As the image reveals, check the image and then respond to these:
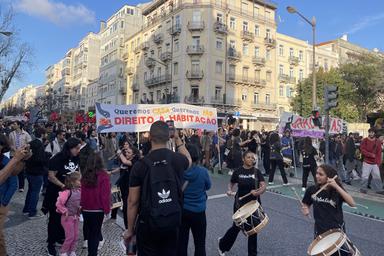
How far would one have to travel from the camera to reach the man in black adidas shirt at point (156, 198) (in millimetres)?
3262

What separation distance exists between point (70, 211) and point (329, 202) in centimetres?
363

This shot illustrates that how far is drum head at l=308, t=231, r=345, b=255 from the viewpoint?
161 inches

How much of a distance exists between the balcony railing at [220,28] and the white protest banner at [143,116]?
33997mm

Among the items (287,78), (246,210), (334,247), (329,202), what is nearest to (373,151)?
(246,210)

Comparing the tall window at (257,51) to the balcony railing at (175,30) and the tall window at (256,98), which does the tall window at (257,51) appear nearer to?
the tall window at (256,98)

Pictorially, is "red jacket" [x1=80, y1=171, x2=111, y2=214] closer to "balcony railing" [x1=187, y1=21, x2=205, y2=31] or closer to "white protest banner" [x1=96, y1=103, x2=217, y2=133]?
"white protest banner" [x1=96, y1=103, x2=217, y2=133]

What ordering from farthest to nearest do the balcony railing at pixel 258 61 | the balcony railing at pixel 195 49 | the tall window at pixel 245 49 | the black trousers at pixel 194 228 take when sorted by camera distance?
the balcony railing at pixel 258 61
the tall window at pixel 245 49
the balcony railing at pixel 195 49
the black trousers at pixel 194 228

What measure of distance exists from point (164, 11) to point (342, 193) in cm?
5123

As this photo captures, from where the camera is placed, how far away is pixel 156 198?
325cm

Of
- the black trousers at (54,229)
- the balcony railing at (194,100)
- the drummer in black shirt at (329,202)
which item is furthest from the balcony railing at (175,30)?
the drummer in black shirt at (329,202)

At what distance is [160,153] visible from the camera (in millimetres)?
3410

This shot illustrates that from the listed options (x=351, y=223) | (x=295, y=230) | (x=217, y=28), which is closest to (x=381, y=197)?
(x=351, y=223)

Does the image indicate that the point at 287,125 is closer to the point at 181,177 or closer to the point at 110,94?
the point at 181,177

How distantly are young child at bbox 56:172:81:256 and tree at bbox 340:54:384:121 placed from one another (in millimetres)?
43377
